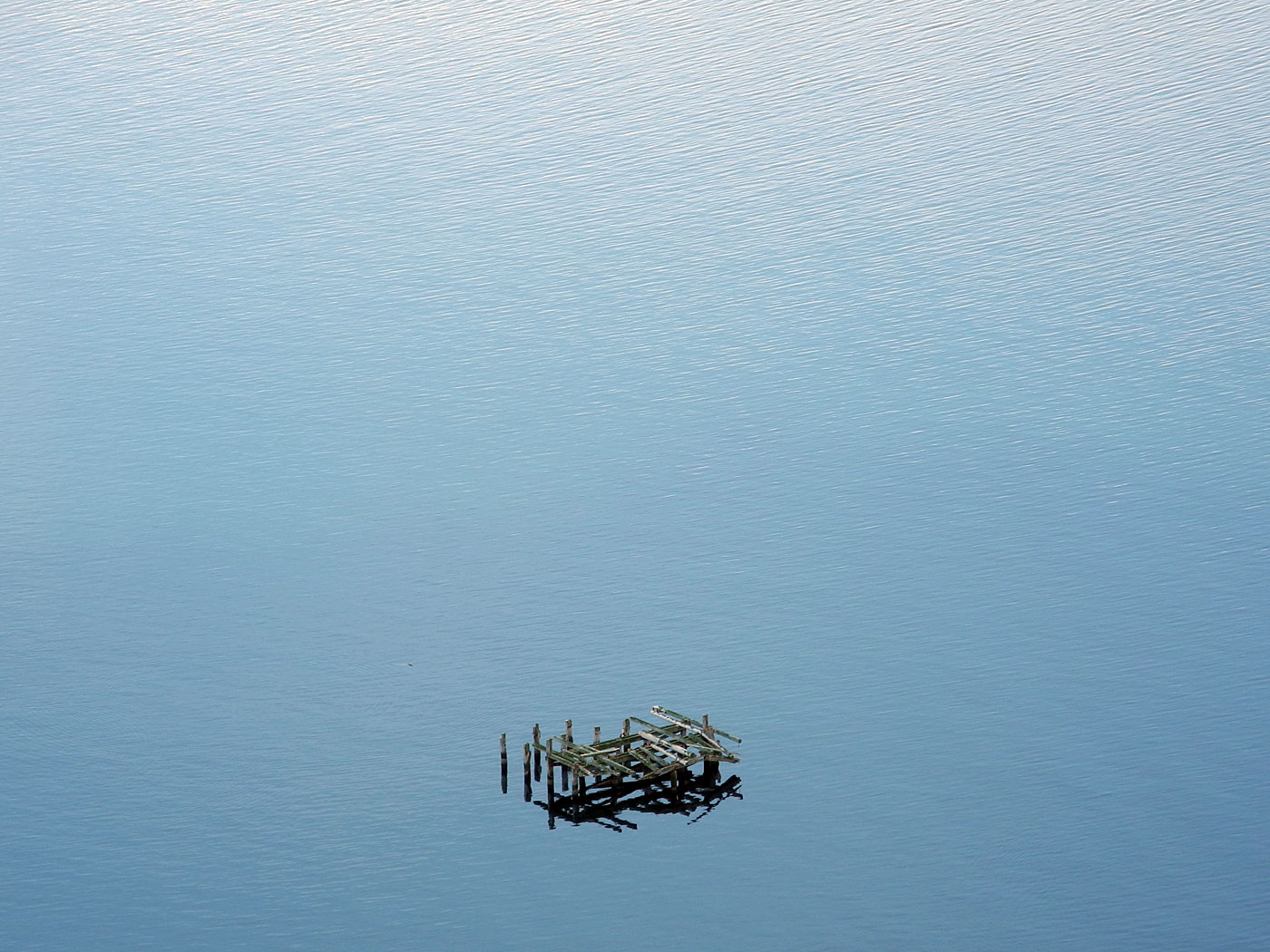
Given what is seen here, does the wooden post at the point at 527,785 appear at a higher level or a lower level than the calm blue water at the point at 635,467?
lower

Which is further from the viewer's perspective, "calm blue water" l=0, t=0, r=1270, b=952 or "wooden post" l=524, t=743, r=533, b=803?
"wooden post" l=524, t=743, r=533, b=803

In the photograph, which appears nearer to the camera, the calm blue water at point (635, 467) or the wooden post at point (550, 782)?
the calm blue water at point (635, 467)

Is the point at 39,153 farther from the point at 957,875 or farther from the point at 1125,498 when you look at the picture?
the point at 957,875

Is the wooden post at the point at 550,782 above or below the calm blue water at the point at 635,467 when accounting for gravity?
below

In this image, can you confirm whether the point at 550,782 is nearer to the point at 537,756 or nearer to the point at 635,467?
the point at 537,756

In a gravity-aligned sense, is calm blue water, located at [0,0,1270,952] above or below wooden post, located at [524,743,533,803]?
above
